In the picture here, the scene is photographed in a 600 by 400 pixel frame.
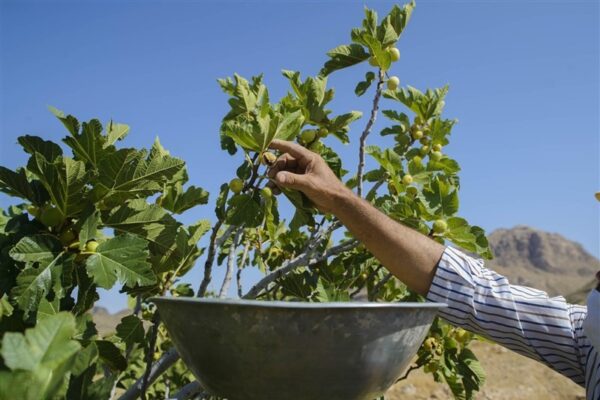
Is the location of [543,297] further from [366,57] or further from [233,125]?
[233,125]

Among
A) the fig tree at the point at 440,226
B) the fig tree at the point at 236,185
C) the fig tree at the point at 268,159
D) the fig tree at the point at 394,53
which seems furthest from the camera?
the fig tree at the point at 394,53

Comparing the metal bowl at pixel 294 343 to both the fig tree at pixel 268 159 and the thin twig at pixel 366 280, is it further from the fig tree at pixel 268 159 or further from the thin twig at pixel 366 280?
the thin twig at pixel 366 280

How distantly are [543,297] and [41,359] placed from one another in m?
1.92

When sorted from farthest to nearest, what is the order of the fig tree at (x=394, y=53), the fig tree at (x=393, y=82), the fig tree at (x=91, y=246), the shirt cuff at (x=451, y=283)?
the fig tree at (x=393, y=82) < the fig tree at (x=394, y=53) < the shirt cuff at (x=451, y=283) < the fig tree at (x=91, y=246)

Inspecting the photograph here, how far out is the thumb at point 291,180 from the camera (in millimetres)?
1670

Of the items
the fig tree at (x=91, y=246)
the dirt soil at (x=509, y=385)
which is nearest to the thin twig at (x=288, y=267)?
the fig tree at (x=91, y=246)

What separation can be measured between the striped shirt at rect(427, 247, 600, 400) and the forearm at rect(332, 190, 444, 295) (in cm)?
5

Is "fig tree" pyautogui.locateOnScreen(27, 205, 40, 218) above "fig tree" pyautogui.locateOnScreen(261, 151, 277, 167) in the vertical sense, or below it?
below

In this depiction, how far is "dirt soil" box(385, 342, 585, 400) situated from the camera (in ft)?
21.8

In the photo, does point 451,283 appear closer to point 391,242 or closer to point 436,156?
point 391,242

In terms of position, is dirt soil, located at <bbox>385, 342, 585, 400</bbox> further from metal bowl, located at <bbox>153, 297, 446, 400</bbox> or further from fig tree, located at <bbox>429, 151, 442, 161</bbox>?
metal bowl, located at <bbox>153, 297, 446, 400</bbox>

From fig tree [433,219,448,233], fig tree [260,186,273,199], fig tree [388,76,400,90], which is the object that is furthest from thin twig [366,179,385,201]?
fig tree [260,186,273,199]

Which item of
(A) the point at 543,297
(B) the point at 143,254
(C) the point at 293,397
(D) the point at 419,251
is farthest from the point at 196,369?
(A) the point at 543,297

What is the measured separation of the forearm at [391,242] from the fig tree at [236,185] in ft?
1.07
